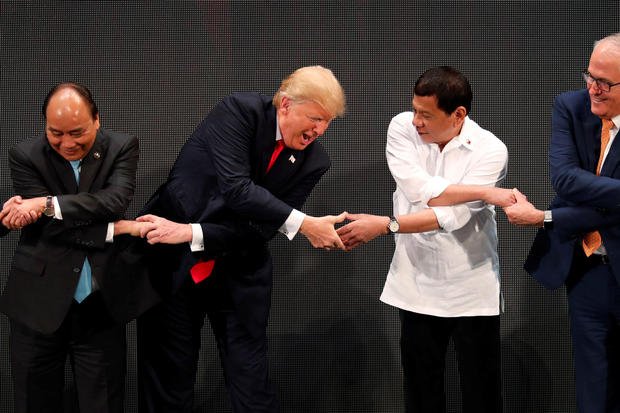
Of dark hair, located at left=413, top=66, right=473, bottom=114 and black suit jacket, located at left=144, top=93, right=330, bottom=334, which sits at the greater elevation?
dark hair, located at left=413, top=66, right=473, bottom=114

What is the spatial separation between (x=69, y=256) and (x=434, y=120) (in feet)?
4.79

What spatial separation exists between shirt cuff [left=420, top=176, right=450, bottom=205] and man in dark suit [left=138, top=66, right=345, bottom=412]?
37 centimetres

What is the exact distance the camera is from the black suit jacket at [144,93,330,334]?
336cm

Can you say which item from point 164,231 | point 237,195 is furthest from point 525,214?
point 164,231

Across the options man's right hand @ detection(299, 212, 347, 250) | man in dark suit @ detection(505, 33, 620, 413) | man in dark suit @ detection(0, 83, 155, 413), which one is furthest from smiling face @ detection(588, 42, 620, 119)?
man in dark suit @ detection(0, 83, 155, 413)

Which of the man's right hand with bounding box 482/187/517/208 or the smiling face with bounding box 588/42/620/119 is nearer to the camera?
the smiling face with bounding box 588/42/620/119

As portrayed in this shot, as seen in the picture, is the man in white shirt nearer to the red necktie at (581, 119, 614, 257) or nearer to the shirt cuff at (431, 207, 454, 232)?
the shirt cuff at (431, 207, 454, 232)

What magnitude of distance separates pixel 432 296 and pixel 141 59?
1812mm

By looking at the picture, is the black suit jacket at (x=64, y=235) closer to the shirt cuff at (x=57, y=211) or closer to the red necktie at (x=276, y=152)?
the shirt cuff at (x=57, y=211)

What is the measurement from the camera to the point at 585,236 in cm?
342

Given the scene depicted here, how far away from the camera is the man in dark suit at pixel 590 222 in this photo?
327 cm

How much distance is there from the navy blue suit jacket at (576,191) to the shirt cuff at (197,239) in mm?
1310

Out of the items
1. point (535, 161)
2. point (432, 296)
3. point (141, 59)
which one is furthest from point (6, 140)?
point (535, 161)

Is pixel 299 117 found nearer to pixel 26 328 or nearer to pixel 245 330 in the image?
pixel 245 330
